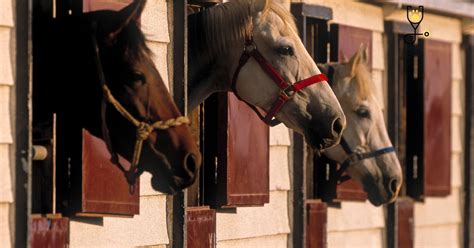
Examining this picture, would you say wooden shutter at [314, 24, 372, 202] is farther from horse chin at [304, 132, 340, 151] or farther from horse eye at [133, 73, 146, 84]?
horse eye at [133, 73, 146, 84]

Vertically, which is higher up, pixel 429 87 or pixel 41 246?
pixel 429 87

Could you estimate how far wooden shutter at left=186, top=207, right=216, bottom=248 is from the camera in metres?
12.5

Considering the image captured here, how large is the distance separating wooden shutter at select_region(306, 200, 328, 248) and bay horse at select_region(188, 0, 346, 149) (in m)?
3.07

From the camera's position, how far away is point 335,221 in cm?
1533

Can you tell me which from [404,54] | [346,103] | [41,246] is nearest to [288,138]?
[346,103]

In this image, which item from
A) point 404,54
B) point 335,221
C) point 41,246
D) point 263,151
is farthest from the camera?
point 404,54

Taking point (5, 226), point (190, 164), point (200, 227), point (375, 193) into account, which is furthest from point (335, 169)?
point (5, 226)

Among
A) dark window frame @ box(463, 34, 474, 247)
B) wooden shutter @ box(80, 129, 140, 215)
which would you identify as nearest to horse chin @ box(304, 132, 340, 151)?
wooden shutter @ box(80, 129, 140, 215)

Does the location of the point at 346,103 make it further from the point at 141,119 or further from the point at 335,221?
the point at 141,119

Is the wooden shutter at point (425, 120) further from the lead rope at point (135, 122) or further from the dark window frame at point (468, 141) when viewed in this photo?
the lead rope at point (135, 122)

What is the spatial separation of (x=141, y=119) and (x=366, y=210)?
5.45 m

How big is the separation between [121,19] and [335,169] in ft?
14.3

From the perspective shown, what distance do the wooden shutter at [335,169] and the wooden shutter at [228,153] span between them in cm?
171

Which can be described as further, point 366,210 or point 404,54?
point 404,54
